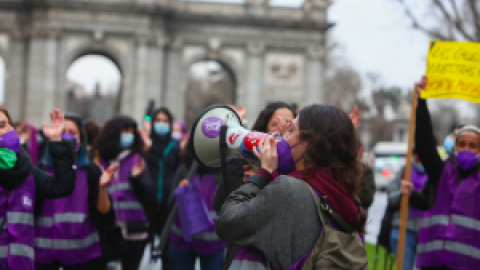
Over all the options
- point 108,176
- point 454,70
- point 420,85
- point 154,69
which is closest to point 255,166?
point 108,176

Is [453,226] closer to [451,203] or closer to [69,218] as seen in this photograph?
[451,203]

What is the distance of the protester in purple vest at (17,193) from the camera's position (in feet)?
11.7

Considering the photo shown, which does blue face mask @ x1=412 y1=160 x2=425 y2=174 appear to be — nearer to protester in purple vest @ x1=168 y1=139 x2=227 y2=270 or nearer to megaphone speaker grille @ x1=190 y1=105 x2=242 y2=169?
protester in purple vest @ x1=168 y1=139 x2=227 y2=270

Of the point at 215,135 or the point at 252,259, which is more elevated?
the point at 215,135

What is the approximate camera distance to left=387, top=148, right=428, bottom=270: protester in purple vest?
678cm

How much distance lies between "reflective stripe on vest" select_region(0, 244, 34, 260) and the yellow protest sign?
3769 millimetres

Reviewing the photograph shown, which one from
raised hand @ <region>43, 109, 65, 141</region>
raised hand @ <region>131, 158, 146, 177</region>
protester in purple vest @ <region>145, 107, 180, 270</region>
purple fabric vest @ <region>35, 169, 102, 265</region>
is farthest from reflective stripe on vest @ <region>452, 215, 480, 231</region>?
protester in purple vest @ <region>145, 107, 180, 270</region>

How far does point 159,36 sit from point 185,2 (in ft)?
8.32

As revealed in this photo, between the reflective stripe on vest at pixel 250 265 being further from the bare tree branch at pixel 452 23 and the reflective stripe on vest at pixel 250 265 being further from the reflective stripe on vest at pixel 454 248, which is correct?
the bare tree branch at pixel 452 23

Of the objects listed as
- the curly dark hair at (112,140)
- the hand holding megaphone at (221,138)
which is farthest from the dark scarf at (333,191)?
the curly dark hair at (112,140)

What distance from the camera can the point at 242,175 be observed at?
12.6 feet

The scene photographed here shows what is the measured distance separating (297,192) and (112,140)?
Answer: 4.59 metres

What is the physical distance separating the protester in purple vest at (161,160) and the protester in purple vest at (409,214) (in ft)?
9.54

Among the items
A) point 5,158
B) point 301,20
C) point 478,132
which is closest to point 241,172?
point 5,158
